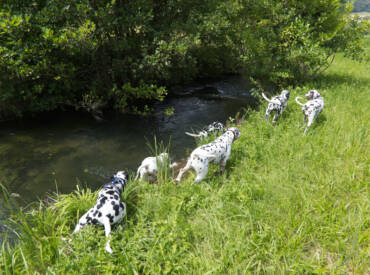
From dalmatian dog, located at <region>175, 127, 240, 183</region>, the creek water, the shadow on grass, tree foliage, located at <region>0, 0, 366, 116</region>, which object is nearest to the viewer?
dalmatian dog, located at <region>175, 127, 240, 183</region>

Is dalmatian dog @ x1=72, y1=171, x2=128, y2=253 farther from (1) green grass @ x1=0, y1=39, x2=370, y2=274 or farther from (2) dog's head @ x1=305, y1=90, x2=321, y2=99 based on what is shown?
(2) dog's head @ x1=305, y1=90, x2=321, y2=99

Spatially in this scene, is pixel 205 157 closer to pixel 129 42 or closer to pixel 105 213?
pixel 105 213

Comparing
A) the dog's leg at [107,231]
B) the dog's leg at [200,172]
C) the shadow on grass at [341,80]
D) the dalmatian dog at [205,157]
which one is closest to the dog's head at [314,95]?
the shadow on grass at [341,80]

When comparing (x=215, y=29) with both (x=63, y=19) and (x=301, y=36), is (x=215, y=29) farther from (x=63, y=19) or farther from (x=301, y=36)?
(x=63, y=19)

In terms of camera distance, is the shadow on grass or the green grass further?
the shadow on grass

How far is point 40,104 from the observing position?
317 inches

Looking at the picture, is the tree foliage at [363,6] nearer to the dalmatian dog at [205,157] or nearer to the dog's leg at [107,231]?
the dalmatian dog at [205,157]

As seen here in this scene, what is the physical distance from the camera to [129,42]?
835 cm

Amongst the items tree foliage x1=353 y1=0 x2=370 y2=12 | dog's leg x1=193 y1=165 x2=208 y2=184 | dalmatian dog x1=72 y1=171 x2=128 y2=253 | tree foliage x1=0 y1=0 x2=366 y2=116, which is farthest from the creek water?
tree foliage x1=353 y1=0 x2=370 y2=12

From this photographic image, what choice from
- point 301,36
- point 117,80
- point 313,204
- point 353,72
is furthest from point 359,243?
point 353,72

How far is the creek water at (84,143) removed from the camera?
534cm

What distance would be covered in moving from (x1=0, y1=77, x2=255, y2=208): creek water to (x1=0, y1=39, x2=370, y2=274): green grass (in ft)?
4.33

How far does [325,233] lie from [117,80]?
874 cm

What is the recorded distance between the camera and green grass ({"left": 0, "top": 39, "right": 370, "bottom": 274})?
101 inches
